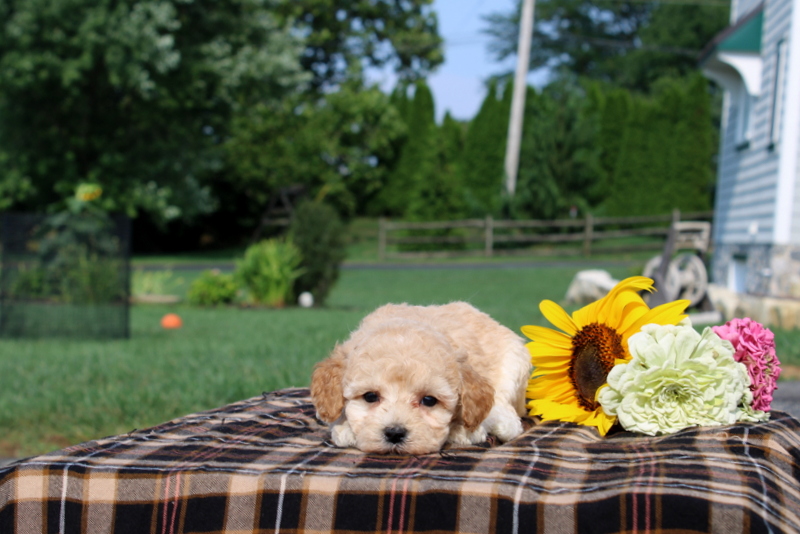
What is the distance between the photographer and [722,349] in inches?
112

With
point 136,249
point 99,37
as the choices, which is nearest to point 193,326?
point 99,37

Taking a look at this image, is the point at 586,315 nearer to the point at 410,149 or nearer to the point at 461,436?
the point at 461,436

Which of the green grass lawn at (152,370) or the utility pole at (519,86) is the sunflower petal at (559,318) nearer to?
the green grass lawn at (152,370)

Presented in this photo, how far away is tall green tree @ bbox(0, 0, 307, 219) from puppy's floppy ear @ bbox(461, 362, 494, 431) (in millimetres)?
22412

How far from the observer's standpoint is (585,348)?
3.26 meters

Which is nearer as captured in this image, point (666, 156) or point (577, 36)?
point (666, 156)

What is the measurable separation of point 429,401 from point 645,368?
92cm

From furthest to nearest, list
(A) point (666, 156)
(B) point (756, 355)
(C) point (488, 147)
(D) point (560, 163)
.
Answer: (C) point (488, 147), (A) point (666, 156), (D) point (560, 163), (B) point (756, 355)

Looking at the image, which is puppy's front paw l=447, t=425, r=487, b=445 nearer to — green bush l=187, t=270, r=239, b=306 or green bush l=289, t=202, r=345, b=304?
green bush l=289, t=202, r=345, b=304

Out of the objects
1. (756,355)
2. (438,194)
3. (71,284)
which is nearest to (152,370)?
(71,284)

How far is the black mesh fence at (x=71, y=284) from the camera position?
8.95 meters

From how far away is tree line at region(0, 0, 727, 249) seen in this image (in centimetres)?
2345

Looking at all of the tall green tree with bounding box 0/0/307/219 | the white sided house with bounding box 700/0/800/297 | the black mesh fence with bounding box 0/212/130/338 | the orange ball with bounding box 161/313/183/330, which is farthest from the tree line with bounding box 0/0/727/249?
the white sided house with bounding box 700/0/800/297

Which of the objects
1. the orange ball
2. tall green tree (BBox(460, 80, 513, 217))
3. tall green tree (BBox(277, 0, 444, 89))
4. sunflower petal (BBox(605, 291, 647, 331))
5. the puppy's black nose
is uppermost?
tall green tree (BBox(277, 0, 444, 89))
